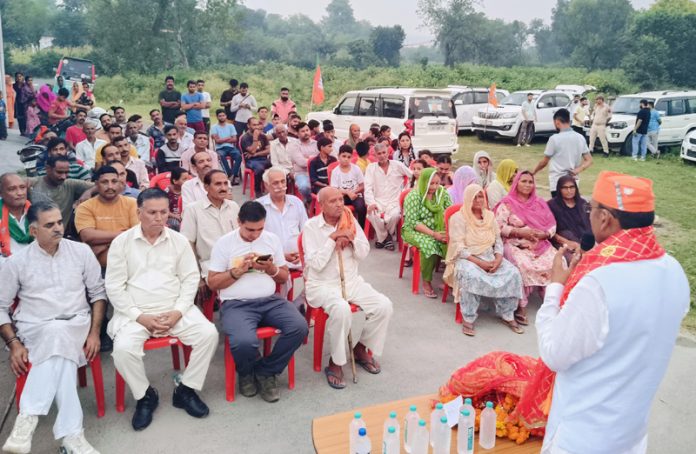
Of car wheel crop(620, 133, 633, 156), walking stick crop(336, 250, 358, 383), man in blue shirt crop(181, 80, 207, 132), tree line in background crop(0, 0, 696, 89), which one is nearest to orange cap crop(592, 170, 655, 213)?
walking stick crop(336, 250, 358, 383)

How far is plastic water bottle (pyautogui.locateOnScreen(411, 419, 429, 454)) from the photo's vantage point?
2764 mm

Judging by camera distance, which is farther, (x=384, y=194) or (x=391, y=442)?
(x=384, y=194)

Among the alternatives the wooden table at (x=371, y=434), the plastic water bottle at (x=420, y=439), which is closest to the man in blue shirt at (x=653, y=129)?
the wooden table at (x=371, y=434)

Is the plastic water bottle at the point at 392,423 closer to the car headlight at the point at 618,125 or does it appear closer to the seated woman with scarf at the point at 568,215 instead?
the seated woman with scarf at the point at 568,215

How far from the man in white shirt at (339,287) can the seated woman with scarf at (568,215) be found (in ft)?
8.02

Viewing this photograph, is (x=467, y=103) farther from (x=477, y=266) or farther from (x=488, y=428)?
(x=488, y=428)

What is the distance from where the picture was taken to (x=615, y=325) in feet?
6.85

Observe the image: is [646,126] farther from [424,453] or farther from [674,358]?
[424,453]

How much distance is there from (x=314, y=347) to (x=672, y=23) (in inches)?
1526

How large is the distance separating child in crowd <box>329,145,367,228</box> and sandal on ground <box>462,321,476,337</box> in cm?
275

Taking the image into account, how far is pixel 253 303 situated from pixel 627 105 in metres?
15.3

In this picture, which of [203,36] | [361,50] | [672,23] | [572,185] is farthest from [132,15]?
[572,185]

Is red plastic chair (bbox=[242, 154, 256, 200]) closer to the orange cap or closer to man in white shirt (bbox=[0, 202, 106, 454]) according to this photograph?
man in white shirt (bbox=[0, 202, 106, 454])

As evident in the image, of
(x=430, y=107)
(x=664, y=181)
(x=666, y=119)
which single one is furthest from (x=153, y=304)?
(x=666, y=119)
